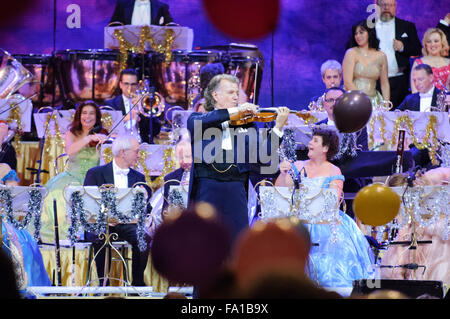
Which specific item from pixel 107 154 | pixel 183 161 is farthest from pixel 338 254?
pixel 107 154

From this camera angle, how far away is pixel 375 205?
359 centimetres

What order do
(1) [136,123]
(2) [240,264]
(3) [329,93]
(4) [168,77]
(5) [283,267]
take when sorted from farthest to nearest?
(4) [168,77] < (1) [136,123] < (3) [329,93] < (2) [240,264] < (5) [283,267]

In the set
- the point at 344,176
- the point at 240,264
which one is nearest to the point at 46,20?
the point at 344,176

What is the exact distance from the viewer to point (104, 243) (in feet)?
16.3

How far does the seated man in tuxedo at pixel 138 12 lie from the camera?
7.09 m

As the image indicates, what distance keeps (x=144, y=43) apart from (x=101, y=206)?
2.51 meters

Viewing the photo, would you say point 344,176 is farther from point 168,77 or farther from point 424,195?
point 168,77

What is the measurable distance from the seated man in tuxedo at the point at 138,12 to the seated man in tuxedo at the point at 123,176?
1.85 m

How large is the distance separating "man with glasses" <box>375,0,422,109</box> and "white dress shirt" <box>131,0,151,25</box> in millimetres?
2357

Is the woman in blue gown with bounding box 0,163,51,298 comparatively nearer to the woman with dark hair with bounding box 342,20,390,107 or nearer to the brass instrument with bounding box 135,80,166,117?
the brass instrument with bounding box 135,80,166,117

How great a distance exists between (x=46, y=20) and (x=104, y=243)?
3614 millimetres

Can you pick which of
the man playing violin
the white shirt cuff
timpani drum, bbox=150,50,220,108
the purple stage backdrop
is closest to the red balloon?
the purple stage backdrop

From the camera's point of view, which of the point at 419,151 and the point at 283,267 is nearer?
the point at 283,267

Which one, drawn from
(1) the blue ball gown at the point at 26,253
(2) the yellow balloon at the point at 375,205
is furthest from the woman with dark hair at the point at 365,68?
(1) the blue ball gown at the point at 26,253
